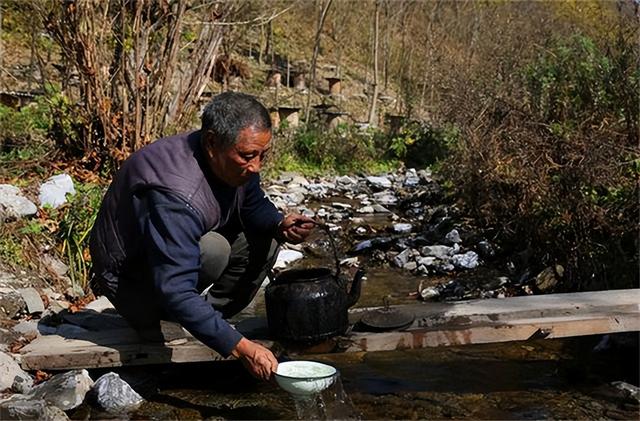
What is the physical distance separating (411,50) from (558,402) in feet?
44.7

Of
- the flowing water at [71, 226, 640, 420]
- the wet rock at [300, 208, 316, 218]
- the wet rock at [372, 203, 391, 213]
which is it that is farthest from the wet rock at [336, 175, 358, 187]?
the flowing water at [71, 226, 640, 420]

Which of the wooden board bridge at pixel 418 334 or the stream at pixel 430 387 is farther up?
the wooden board bridge at pixel 418 334

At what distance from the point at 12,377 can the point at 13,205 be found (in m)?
1.95

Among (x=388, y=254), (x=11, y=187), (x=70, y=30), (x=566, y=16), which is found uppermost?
(x=566, y=16)

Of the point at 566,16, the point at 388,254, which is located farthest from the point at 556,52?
the point at 566,16

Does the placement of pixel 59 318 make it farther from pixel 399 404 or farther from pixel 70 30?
pixel 70 30

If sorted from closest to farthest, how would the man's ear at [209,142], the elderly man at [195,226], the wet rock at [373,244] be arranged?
the elderly man at [195,226]
the man's ear at [209,142]
the wet rock at [373,244]

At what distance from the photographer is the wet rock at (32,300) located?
410 centimetres

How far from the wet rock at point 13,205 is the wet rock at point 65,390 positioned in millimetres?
1916

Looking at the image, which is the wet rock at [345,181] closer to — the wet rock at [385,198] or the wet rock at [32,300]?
the wet rock at [385,198]

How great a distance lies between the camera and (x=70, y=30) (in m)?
6.01

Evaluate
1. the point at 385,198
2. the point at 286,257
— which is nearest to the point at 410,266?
the point at 286,257

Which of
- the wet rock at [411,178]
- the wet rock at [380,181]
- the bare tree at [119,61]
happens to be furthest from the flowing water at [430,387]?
the wet rock at [411,178]

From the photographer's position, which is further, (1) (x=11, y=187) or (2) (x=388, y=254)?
(2) (x=388, y=254)
